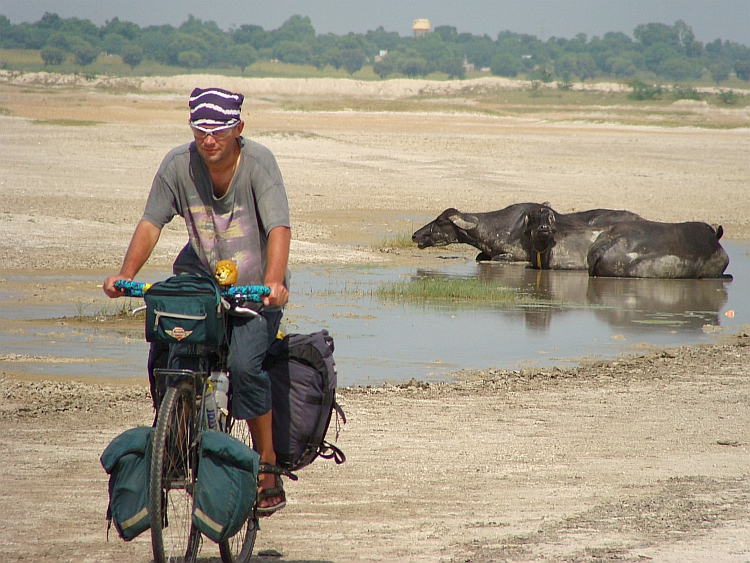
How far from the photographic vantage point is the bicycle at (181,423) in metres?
4.13

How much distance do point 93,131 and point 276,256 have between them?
107 ft

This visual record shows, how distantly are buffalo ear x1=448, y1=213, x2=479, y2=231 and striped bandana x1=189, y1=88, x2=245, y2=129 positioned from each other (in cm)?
1337

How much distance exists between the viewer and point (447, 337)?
10.8m

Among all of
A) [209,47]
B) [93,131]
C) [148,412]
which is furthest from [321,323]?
[209,47]

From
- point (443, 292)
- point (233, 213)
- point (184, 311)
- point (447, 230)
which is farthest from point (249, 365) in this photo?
point (447, 230)

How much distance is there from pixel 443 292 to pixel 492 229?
15.8 feet

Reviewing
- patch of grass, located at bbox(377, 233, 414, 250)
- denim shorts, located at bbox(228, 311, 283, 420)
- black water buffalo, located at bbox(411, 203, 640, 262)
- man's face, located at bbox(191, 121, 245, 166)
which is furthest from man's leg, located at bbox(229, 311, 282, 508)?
black water buffalo, located at bbox(411, 203, 640, 262)

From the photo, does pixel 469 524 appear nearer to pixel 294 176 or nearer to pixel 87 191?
pixel 87 191

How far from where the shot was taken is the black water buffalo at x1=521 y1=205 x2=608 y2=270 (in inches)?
647

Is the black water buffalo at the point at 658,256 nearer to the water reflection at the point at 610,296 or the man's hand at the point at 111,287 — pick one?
the water reflection at the point at 610,296

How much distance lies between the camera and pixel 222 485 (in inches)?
168

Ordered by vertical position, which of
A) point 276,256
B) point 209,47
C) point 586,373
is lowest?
point 586,373

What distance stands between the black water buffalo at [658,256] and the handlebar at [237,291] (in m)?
12.0

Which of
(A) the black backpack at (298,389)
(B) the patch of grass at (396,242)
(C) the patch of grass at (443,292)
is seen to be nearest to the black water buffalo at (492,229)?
(B) the patch of grass at (396,242)
